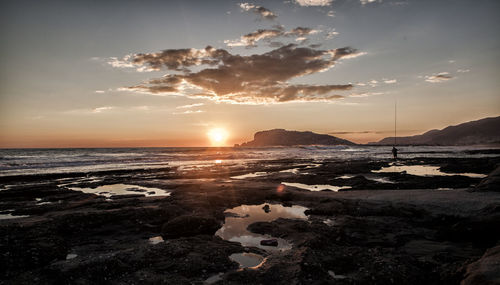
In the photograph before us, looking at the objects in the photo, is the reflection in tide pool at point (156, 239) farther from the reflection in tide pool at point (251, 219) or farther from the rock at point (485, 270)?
the rock at point (485, 270)

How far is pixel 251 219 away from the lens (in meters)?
14.3

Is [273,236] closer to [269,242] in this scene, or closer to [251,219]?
[269,242]

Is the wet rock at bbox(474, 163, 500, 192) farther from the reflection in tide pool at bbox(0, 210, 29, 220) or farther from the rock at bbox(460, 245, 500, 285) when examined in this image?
the reflection in tide pool at bbox(0, 210, 29, 220)

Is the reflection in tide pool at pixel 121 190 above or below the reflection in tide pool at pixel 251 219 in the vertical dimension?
above

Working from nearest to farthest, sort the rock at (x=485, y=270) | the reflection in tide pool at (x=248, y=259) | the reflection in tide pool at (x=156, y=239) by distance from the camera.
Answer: the rock at (x=485, y=270)
the reflection in tide pool at (x=248, y=259)
the reflection in tide pool at (x=156, y=239)

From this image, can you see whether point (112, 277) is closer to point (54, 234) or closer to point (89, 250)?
point (89, 250)

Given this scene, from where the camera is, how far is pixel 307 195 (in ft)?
60.7

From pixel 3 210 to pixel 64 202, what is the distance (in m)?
3.06

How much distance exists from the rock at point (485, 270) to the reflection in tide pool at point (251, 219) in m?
5.39

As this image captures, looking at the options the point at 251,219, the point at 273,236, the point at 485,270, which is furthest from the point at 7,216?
the point at 485,270

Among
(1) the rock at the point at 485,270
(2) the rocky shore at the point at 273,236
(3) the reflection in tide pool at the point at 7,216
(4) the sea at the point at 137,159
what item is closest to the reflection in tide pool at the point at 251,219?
(2) the rocky shore at the point at 273,236

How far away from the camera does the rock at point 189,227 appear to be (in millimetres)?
11875

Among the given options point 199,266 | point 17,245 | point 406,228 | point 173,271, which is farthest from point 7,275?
point 406,228

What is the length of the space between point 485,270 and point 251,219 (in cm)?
998
